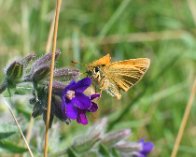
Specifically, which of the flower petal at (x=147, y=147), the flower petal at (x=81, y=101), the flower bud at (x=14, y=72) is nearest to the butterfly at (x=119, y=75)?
the flower petal at (x=81, y=101)

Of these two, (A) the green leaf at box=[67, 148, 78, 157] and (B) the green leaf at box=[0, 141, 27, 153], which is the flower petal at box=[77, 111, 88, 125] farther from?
(A) the green leaf at box=[67, 148, 78, 157]

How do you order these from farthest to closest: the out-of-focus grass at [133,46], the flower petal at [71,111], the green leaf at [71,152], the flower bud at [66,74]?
the out-of-focus grass at [133,46] < the green leaf at [71,152] < the flower bud at [66,74] < the flower petal at [71,111]

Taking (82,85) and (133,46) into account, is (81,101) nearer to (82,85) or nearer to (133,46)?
(82,85)

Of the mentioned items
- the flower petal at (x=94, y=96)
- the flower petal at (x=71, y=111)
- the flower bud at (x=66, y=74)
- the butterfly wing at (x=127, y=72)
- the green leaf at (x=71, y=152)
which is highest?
the flower bud at (x=66, y=74)

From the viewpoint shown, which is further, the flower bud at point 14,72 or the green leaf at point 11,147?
the green leaf at point 11,147

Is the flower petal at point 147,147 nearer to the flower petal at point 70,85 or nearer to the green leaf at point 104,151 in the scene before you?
the green leaf at point 104,151

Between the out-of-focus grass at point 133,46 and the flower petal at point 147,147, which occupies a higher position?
the out-of-focus grass at point 133,46

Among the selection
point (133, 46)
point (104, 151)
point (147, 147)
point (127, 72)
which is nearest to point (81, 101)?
point (127, 72)
